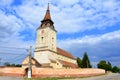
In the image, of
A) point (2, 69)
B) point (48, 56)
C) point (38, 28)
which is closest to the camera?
point (2, 69)

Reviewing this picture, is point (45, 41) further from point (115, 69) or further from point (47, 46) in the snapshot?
point (115, 69)

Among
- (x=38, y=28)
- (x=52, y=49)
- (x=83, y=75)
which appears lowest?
(x=83, y=75)

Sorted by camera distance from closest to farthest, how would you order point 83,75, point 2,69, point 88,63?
point 83,75 → point 2,69 → point 88,63

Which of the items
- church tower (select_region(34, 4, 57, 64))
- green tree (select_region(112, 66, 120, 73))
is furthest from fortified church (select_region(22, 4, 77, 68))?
green tree (select_region(112, 66, 120, 73))

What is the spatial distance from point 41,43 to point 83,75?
23.5 meters

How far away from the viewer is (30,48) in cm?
4462

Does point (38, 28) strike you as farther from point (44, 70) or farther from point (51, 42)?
point (44, 70)

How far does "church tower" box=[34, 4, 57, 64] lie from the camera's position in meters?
61.6

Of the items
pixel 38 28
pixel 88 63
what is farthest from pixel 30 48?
pixel 88 63

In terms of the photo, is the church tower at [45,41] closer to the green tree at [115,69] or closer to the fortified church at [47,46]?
the fortified church at [47,46]

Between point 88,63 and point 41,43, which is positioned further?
point 88,63

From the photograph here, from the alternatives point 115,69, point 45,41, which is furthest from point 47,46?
point 115,69

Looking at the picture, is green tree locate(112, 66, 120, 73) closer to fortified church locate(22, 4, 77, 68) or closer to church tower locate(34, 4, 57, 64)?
fortified church locate(22, 4, 77, 68)

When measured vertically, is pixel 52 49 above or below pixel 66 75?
above
